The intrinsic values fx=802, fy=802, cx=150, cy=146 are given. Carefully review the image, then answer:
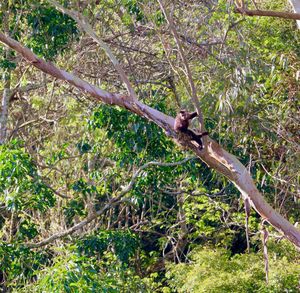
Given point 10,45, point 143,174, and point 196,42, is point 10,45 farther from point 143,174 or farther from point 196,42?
point 196,42

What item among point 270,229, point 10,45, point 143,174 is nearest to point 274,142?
point 270,229

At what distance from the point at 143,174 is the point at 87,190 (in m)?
0.63

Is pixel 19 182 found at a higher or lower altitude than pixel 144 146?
lower

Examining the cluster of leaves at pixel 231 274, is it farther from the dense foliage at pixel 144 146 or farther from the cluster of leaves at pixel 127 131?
the cluster of leaves at pixel 127 131

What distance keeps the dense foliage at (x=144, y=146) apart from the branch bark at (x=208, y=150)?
3.85ft

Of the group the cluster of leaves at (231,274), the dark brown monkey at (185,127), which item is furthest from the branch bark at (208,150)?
the cluster of leaves at (231,274)

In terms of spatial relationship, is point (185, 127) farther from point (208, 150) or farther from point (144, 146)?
point (144, 146)

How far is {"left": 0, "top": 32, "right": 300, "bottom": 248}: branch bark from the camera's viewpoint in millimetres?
6508

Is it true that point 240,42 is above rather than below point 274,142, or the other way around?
above

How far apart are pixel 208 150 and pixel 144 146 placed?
182cm

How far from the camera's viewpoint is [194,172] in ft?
28.5

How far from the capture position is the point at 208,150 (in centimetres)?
651

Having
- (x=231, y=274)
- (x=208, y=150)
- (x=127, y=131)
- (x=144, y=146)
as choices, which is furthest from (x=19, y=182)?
(x=231, y=274)

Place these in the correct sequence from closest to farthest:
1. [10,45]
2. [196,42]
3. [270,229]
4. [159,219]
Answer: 1. [10,45]
2. [196,42]
3. [270,229]
4. [159,219]
